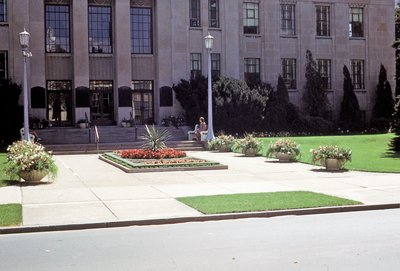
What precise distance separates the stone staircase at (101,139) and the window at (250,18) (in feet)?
38.8

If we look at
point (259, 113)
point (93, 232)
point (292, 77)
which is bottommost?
point (93, 232)

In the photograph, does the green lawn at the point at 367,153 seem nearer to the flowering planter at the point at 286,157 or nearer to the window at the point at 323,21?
the flowering planter at the point at 286,157

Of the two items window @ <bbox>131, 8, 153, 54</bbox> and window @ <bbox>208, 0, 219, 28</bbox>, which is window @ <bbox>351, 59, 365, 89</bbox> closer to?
window @ <bbox>208, 0, 219, 28</bbox>

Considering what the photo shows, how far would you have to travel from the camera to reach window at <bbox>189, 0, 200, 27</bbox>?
43.6m

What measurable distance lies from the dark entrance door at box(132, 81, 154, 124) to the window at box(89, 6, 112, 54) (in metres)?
3.54

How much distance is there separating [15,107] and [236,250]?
28.8 m

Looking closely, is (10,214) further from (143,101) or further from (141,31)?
(141,31)

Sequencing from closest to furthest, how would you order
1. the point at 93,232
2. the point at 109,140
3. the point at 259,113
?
the point at 93,232
the point at 109,140
the point at 259,113

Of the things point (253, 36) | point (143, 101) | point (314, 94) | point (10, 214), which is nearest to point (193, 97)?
point (143, 101)

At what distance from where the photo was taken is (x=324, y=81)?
154ft

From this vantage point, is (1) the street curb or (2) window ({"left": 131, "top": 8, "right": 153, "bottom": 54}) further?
(2) window ({"left": 131, "top": 8, "right": 153, "bottom": 54})

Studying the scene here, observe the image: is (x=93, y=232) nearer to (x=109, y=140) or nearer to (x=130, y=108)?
(x=109, y=140)

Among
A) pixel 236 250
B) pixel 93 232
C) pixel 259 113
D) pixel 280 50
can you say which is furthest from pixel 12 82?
pixel 236 250

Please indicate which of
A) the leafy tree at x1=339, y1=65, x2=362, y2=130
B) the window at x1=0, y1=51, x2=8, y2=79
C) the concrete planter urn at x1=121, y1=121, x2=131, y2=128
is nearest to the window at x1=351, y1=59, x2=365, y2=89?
the leafy tree at x1=339, y1=65, x2=362, y2=130
